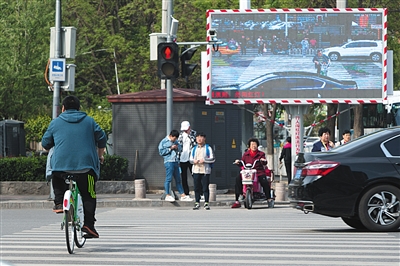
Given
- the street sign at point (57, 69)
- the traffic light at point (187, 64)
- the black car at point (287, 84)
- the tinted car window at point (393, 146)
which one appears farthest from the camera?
the black car at point (287, 84)

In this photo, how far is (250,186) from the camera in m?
22.2

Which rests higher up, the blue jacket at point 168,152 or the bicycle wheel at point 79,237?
the blue jacket at point 168,152

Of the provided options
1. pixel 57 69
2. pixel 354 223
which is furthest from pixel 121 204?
pixel 354 223

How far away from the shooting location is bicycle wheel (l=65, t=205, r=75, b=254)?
35.1 feet

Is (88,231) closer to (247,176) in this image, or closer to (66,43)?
(247,176)

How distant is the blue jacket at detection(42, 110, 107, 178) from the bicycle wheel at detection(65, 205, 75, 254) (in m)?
0.57

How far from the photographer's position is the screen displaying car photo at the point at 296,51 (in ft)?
88.6

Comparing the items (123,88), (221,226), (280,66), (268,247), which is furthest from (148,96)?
(123,88)

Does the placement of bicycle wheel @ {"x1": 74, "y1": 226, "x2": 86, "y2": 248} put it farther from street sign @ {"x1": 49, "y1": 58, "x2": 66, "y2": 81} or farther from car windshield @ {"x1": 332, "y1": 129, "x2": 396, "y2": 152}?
street sign @ {"x1": 49, "y1": 58, "x2": 66, "y2": 81}

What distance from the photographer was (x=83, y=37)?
53.0 meters

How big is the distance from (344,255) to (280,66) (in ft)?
55.3

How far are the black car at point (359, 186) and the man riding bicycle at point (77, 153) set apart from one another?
11.5ft

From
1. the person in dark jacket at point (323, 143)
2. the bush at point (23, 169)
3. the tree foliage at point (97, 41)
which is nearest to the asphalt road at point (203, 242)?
the person in dark jacket at point (323, 143)

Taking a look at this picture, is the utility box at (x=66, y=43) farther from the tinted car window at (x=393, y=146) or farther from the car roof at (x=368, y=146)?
the tinted car window at (x=393, y=146)
